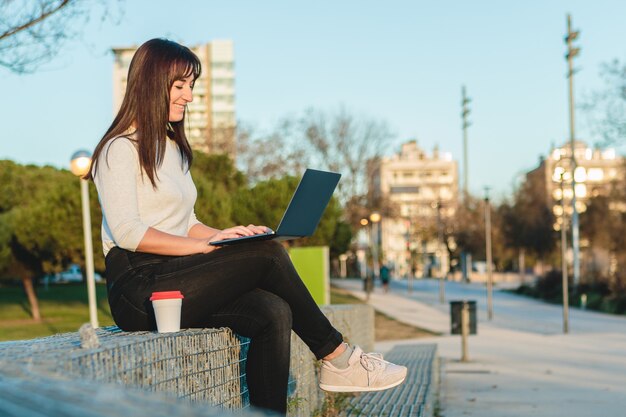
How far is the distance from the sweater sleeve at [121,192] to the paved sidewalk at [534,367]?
492 centimetres

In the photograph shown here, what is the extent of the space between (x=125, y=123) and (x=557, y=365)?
36.0 feet

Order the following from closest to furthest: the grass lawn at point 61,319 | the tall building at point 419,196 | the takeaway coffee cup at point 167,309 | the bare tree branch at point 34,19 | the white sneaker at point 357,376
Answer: the takeaway coffee cup at point 167,309 < the white sneaker at point 357,376 < the bare tree branch at point 34,19 < the grass lawn at point 61,319 < the tall building at point 419,196

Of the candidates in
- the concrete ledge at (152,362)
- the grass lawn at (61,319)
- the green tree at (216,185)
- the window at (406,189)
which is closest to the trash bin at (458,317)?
the grass lawn at (61,319)

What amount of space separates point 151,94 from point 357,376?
1.43 m

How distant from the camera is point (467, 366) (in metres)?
14.1

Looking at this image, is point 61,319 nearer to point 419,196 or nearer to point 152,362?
point 152,362

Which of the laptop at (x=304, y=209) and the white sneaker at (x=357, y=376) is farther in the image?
the white sneaker at (x=357, y=376)

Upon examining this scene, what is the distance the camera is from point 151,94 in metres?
3.92

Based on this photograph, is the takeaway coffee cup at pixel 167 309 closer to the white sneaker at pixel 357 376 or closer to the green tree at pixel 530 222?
the white sneaker at pixel 357 376

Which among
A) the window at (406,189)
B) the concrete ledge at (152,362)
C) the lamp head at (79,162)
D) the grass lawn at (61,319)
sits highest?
the window at (406,189)

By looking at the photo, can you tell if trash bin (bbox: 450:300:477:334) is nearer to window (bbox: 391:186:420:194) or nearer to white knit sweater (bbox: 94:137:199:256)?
white knit sweater (bbox: 94:137:199:256)

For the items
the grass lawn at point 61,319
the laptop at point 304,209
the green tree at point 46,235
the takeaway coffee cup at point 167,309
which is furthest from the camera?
the green tree at point 46,235

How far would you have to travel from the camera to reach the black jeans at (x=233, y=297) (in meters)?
3.63

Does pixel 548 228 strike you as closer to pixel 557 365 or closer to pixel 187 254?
pixel 557 365
